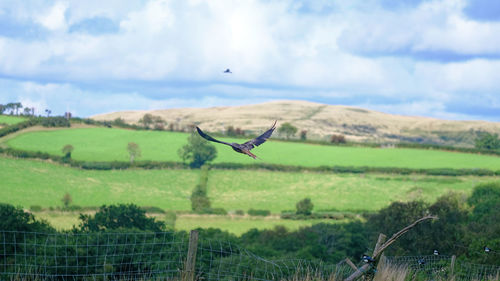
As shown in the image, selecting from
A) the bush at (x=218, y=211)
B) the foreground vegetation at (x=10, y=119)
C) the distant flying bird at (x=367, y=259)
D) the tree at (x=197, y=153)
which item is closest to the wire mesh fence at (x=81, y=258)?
the distant flying bird at (x=367, y=259)

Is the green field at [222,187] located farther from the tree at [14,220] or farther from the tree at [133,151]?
the tree at [14,220]

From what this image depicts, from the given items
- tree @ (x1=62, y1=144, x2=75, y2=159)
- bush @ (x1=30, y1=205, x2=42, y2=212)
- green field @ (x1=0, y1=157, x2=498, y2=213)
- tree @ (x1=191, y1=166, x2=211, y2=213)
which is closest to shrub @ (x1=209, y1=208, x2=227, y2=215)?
tree @ (x1=191, y1=166, x2=211, y2=213)

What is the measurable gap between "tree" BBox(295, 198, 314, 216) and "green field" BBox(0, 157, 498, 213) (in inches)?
105

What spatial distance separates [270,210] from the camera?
60.8m

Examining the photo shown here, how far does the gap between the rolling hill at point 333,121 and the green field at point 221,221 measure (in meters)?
87.2

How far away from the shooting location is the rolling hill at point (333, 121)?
6029 inches

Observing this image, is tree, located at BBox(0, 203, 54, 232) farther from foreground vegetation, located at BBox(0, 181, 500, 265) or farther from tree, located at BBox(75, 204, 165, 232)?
tree, located at BBox(75, 204, 165, 232)

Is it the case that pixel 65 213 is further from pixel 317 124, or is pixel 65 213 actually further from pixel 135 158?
pixel 317 124

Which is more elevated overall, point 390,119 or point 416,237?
point 390,119

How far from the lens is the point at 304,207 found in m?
58.8

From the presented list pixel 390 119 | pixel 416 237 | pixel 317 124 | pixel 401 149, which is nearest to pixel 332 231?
pixel 416 237

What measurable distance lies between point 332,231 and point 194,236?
37182 mm

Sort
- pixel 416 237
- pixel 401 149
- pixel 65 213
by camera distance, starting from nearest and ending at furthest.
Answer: pixel 416 237 → pixel 65 213 → pixel 401 149

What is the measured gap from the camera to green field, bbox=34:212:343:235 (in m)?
50.2
